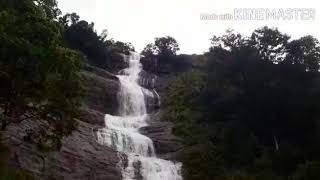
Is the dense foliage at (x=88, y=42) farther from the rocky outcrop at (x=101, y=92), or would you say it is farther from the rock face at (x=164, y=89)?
the rocky outcrop at (x=101, y=92)

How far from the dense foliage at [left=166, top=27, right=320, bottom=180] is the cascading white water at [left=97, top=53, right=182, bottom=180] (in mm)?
2839

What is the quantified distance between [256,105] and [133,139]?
8.11 metres

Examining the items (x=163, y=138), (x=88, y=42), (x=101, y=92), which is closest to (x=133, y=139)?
(x=163, y=138)

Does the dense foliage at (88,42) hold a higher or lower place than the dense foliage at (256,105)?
higher

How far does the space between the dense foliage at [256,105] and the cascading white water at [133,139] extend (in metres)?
2.84

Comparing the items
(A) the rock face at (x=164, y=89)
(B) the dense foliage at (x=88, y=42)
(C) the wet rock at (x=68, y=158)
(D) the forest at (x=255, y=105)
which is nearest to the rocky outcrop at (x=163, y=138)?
(A) the rock face at (x=164, y=89)

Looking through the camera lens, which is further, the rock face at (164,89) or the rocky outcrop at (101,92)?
the rocky outcrop at (101,92)

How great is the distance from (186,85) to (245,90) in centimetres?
354

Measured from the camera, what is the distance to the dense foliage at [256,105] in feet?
96.4

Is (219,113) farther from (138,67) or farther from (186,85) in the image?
(138,67)

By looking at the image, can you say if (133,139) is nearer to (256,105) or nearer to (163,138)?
(163,138)

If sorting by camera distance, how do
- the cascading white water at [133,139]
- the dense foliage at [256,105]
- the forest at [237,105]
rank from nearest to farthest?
the forest at [237,105]
the dense foliage at [256,105]
the cascading white water at [133,139]

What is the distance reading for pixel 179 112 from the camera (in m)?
31.5

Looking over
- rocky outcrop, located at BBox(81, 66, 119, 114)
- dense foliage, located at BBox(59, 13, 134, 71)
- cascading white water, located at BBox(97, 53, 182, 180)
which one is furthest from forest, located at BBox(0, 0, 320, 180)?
dense foliage, located at BBox(59, 13, 134, 71)
